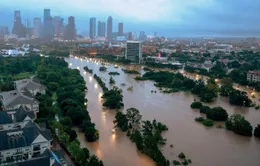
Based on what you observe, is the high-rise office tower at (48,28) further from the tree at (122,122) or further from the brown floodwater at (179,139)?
the tree at (122,122)

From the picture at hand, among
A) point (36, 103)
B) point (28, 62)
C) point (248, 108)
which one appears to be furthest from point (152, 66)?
point (36, 103)

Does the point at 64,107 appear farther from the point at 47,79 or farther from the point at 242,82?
the point at 242,82

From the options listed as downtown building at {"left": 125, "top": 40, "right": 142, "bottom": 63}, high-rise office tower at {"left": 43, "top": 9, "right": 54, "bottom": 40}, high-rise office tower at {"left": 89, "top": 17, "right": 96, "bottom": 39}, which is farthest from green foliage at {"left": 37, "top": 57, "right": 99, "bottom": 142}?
high-rise office tower at {"left": 89, "top": 17, "right": 96, "bottom": 39}

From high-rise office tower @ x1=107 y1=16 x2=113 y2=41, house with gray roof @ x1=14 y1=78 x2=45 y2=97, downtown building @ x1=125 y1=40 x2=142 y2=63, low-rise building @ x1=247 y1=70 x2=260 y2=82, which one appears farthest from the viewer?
high-rise office tower @ x1=107 y1=16 x2=113 y2=41

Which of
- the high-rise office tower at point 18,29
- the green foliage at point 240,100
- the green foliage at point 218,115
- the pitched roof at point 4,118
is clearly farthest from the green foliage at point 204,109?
the high-rise office tower at point 18,29

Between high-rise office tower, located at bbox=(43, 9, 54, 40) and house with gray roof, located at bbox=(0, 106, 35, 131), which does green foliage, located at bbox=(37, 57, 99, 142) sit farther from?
high-rise office tower, located at bbox=(43, 9, 54, 40)

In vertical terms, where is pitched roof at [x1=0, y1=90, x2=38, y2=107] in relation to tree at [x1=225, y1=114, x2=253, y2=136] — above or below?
above
